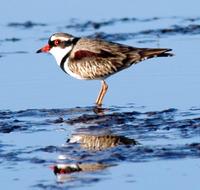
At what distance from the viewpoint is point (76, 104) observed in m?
13.5

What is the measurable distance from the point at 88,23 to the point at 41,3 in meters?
1.40

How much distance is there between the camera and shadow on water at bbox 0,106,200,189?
10195 millimetres

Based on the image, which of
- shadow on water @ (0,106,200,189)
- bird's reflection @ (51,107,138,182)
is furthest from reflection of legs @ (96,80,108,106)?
bird's reflection @ (51,107,138,182)

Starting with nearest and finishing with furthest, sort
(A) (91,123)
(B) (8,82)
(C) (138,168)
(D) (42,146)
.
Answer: (C) (138,168)
(D) (42,146)
(A) (91,123)
(B) (8,82)

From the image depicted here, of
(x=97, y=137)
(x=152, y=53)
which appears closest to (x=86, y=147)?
(x=97, y=137)

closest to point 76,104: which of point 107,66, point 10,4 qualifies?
point 107,66

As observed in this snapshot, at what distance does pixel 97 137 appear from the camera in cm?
1136

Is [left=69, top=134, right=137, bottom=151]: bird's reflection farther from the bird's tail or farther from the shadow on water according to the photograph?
the bird's tail

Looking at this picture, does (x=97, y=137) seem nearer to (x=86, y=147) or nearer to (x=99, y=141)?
(x=99, y=141)

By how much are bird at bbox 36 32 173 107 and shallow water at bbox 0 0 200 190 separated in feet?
1.03

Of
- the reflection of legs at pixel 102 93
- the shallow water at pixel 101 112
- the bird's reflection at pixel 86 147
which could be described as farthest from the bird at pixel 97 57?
the bird's reflection at pixel 86 147

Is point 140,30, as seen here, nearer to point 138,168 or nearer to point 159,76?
point 159,76

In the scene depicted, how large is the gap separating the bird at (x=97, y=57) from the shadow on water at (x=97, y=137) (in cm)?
94

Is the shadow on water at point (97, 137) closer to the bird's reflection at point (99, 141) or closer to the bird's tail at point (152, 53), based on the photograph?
the bird's reflection at point (99, 141)
